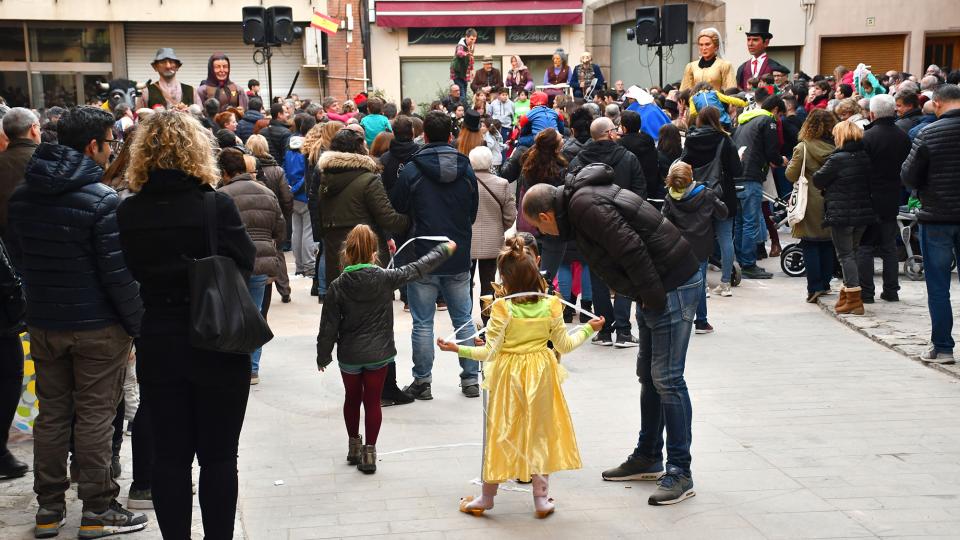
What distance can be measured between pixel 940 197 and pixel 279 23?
1345 cm

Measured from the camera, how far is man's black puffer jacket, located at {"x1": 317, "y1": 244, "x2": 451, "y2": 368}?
6758mm

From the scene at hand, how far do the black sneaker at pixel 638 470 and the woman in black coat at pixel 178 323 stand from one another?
96.7 inches

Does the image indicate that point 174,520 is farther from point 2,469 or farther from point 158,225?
point 2,469

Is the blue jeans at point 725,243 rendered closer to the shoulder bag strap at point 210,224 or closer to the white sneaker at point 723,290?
the white sneaker at point 723,290

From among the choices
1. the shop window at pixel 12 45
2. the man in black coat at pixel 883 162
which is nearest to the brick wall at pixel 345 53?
the shop window at pixel 12 45

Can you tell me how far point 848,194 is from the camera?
10680 millimetres

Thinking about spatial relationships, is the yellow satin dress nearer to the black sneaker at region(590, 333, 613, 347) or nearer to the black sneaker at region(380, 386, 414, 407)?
the black sneaker at region(380, 386, 414, 407)

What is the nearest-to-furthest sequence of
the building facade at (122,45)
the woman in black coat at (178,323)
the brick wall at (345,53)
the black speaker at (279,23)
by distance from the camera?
the woman in black coat at (178,323)
the black speaker at (279,23)
the building facade at (122,45)
the brick wall at (345,53)

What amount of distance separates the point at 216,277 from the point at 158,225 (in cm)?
32

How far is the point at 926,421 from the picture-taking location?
296 inches

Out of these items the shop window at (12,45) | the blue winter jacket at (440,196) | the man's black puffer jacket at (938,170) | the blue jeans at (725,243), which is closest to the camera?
the blue winter jacket at (440,196)

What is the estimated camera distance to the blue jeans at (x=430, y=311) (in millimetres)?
8273

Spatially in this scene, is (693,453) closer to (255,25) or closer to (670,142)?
(670,142)

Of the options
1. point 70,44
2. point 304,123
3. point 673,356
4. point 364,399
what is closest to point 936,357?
point 673,356
